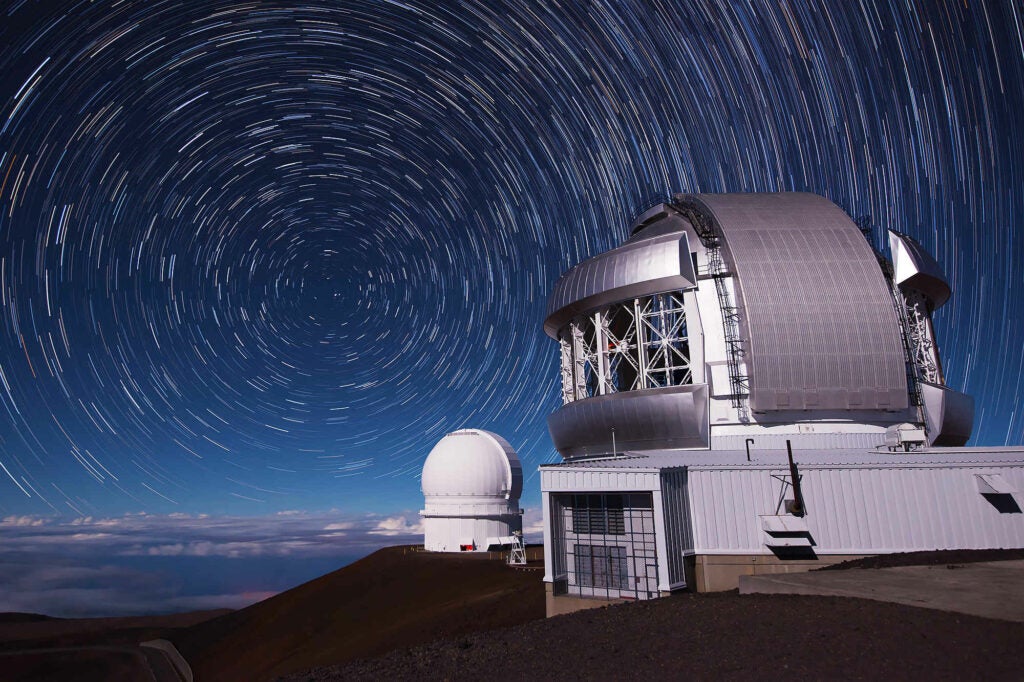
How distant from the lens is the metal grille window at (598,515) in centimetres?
1532

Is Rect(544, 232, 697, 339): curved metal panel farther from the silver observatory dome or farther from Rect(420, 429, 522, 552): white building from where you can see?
Rect(420, 429, 522, 552): white building

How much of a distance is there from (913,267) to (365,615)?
81.1 ft

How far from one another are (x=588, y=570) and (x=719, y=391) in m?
7.73

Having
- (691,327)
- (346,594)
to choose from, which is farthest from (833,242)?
(346,594)

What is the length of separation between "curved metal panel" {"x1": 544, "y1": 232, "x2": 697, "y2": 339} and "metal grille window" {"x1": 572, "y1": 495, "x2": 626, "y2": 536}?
869cm

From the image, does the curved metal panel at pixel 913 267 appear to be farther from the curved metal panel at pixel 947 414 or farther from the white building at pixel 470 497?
the white building at pixel 470 497

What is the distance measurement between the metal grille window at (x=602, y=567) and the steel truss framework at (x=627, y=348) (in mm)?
7425

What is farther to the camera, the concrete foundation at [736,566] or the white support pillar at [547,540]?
the white support pillar at [547,540]

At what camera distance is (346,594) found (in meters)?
28.2

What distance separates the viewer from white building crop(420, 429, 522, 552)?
35281 millimetres

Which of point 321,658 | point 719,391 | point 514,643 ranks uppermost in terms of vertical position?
point 719,391

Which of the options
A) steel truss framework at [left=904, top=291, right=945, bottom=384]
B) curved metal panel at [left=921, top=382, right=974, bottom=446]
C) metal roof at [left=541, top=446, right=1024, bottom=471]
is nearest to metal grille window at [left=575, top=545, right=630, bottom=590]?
metal roof at [left=541, top=446, right=1024, bottom=471]

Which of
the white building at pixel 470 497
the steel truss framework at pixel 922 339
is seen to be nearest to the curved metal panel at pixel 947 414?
the steel truss framework at pixel 922 339

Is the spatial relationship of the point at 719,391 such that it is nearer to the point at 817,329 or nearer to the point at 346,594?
the point at 817,329
